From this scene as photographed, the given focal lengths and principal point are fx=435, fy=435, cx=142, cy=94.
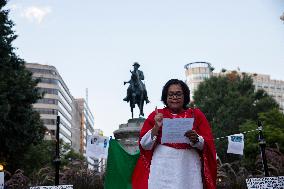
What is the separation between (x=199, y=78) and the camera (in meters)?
141

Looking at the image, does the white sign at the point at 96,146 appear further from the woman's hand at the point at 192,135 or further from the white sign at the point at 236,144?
the woman's hand at the point at 192,135

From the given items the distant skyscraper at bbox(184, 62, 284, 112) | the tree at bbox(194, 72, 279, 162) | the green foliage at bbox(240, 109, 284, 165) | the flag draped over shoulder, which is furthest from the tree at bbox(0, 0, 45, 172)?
the distant skyscraper at bbox(184, 62, 284, 112)

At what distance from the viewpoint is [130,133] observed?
18.6m

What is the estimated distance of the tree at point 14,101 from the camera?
20.5 metres

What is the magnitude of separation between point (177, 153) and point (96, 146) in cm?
939

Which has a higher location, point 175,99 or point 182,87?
point 182,87

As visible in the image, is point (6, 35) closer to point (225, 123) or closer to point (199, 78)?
point (225, 123)

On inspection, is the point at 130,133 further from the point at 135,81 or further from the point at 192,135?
the point at 192,135

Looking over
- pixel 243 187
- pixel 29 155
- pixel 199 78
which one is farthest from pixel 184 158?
pixel 199 78

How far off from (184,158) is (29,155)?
82.5 ft

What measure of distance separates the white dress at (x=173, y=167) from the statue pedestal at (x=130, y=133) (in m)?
13.6

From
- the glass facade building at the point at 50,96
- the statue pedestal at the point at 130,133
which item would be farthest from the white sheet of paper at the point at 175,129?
the glass facade building at the point at 50,96

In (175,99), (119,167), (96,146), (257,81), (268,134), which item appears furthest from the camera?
(257,81)

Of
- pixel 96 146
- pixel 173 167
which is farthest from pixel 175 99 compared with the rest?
pixel 96 146
